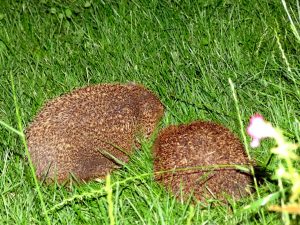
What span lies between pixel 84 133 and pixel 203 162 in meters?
0.99

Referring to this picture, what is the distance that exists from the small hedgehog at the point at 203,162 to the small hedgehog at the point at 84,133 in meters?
0.40

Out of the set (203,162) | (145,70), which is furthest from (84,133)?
(145,70)

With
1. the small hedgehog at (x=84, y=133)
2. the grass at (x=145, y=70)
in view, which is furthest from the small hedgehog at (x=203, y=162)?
the small hedgehog at (x=84, y=133)

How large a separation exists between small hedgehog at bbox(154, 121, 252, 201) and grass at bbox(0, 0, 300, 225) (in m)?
0.11

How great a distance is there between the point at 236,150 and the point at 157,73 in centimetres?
175

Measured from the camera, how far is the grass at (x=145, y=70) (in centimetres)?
356

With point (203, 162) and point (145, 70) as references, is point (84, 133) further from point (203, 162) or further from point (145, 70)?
point (145, 70)

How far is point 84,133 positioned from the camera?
163 inches

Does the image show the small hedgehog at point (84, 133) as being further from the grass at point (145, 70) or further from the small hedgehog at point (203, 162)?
the small hedgehog at point (203, 162)

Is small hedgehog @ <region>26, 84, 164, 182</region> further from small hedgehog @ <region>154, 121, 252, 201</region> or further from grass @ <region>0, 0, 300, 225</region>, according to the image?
small hedgehog @ <region>154, 121, 252, 201</region>

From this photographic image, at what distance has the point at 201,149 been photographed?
3635 mm

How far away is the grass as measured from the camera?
11.7ft

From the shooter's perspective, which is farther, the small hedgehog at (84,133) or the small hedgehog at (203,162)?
the small hedgehog at (84,133)

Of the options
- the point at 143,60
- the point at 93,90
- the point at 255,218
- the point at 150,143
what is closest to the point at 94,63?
the point at 143,60
